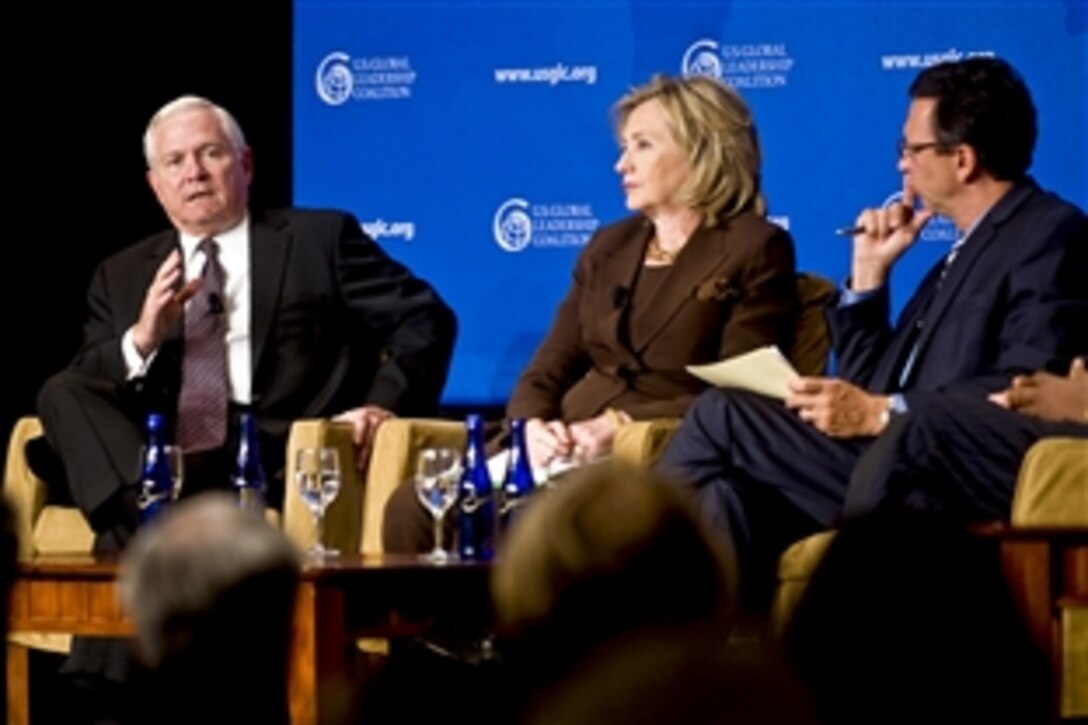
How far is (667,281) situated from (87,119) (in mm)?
2468

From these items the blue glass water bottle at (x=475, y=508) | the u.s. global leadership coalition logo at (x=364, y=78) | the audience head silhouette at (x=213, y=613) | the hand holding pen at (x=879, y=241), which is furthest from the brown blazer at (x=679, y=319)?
the audience head silhouette at (x=213, y=613)

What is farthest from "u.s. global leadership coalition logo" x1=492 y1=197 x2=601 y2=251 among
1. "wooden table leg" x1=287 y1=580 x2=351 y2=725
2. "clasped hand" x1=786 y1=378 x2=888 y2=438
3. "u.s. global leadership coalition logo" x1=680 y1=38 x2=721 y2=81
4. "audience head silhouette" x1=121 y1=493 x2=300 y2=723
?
"audience head silhouette" x1=121 y1=493 x2=300 y2=723

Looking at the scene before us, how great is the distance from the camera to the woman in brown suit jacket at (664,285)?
5.19m

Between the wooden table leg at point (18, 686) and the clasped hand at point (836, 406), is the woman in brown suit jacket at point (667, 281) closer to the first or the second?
the clasped hand at point (836, 406)

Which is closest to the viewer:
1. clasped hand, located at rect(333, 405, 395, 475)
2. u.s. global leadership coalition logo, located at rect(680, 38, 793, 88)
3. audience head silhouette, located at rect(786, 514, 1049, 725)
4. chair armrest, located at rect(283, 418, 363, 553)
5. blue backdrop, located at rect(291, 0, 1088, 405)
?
audience head silhouette, located at rect(786, 514, 1049, 725)

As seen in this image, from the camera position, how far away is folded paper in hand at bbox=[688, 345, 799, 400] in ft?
14.9

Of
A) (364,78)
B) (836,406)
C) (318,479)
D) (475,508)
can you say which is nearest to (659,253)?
(836,406)

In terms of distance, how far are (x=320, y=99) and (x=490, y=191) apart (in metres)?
0.62

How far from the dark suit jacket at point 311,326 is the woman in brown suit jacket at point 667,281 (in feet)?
1.44

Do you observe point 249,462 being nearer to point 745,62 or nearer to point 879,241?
point 879,241

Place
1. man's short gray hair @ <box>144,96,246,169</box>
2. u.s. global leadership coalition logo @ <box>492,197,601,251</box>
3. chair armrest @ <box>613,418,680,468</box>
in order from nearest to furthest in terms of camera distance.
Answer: chair armrest @ <box>613,418,680,468</box>, man's short gray hair @ <box>144,96,246,169</box>, u.s. global leadership coalition logo @ <box>492,197,601,251</box>

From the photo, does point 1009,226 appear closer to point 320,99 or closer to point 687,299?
point 687,299

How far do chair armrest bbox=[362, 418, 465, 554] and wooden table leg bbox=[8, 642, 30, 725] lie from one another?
83 centimetres

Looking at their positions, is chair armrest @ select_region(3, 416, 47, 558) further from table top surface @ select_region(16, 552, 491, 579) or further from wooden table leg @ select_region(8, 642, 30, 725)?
table top surface @ select_region(16, 552, 491, 579)
